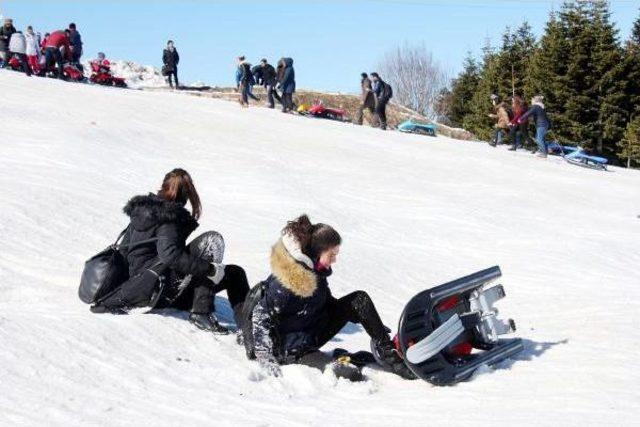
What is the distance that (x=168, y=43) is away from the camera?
28.9 m

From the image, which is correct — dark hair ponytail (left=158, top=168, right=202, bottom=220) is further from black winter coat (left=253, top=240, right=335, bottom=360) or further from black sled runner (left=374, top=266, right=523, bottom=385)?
black sled runner (left=374, top=266, right=523, bottom=385)

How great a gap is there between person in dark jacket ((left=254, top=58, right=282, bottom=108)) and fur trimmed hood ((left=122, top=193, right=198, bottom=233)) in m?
20.4

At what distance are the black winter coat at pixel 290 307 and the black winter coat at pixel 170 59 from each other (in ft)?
82.7

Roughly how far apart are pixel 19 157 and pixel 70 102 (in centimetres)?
728

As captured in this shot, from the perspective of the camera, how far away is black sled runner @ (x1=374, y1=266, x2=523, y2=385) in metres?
5.45

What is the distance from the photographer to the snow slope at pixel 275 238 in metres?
4.89

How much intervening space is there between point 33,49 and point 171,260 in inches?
820

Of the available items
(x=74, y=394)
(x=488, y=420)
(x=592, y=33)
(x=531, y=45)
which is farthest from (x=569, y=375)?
(x=531, y=45)

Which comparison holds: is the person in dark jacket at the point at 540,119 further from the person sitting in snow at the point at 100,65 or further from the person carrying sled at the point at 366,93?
the person sitting in snow at the point at 100,65

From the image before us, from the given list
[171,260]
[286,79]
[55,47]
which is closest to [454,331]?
[171,260]

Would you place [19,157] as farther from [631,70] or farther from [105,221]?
[631,70]

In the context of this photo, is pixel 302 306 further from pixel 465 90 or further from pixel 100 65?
pixel 465 90

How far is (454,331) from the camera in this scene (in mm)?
5539

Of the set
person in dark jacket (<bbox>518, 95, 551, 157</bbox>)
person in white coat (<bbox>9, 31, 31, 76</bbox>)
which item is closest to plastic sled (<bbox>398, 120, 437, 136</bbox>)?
person in dark jacket (<bbox>518, 95, 551, 157</bbox>)
